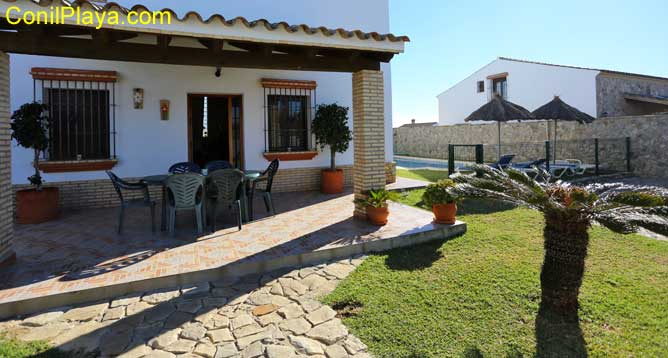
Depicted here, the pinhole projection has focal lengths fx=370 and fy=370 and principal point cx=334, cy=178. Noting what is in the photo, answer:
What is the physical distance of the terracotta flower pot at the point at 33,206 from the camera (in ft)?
21.7

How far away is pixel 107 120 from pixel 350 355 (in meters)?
7.71

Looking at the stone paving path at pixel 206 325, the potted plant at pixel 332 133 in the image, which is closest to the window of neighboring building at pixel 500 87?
the potted plant at pixel 332 133

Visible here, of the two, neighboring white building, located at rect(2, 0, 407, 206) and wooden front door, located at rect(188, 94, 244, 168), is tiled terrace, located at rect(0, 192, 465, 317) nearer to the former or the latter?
neighboring white building, located at rect(2, 0, 407, 206)

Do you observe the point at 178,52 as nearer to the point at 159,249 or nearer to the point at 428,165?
the point at 159,249

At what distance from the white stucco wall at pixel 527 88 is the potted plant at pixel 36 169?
2272 cm

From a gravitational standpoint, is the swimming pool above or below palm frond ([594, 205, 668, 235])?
above

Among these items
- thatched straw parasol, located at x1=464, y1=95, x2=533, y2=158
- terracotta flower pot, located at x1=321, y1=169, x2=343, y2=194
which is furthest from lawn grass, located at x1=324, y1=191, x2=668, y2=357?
thatched straw parasol, located at x1=464, y1=95, x2=533, y2=158

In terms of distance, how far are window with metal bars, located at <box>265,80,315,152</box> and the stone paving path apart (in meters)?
5.88

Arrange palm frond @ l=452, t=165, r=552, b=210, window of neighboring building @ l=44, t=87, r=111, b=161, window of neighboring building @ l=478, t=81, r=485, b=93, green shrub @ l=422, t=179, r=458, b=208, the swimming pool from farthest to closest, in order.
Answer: window of neighboring building @ l=478, t=81, r=485, b=93 → the swimming pool → window of neighboring building @ l=44, t=87, r=111, b=161 → green shrub @ l=422, t=179, r=458, b=208 → palm frond @ l=452, t=165, r=552, b=210

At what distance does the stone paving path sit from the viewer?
301cm

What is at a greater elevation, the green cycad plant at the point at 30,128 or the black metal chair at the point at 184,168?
the green cycad plant at the point at 30,128

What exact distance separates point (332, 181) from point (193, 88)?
403 cm

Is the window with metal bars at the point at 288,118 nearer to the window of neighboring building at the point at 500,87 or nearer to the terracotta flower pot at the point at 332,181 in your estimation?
the terracotta flower pot at the point at 332,181

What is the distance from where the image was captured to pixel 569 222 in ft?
10.9
